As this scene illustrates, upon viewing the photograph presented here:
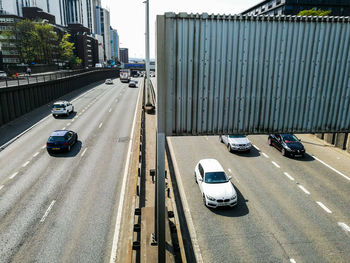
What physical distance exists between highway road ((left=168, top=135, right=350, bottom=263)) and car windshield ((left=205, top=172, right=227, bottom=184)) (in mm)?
1220

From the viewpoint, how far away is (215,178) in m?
14.6

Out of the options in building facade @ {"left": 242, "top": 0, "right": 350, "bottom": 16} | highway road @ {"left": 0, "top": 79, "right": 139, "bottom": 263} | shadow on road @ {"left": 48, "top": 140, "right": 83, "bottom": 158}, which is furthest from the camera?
building facade @ {"left": 242, "top": 0, "right": 350, "bottom": 16}

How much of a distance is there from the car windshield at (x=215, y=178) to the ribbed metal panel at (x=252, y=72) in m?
7.35

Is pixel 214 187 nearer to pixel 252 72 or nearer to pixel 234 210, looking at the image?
pixel 234 210

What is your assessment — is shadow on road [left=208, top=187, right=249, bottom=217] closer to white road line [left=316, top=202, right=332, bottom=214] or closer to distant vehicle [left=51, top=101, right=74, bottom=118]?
white road line [left=316, top=202, right=332, bottom=214]

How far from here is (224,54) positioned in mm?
6934

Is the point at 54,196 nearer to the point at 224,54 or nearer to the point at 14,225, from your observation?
the point at 14,225

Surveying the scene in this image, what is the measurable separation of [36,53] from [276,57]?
8837cm

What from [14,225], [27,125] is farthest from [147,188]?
[27,125]

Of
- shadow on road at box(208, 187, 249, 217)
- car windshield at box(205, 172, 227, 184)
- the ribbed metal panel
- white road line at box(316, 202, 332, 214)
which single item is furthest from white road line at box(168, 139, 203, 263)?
white road line at box(316, 202, 332, 214)

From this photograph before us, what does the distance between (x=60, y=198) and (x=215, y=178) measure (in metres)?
8.55

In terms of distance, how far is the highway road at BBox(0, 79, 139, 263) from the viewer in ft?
34.1

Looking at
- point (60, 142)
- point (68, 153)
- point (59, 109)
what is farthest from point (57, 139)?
point (59, 109)

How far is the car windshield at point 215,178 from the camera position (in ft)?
47.3
